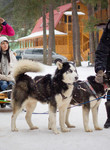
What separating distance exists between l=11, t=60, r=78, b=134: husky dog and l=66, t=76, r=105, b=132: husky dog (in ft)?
0.75

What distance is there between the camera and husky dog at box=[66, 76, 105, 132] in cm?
535

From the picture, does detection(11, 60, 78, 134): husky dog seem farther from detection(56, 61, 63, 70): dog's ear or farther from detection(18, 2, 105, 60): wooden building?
detection(18, 2, 105, 60): wooden building

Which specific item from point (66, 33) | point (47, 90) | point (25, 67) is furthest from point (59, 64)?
point (66, 33)

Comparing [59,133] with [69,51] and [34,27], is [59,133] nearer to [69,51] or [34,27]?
[69,51]

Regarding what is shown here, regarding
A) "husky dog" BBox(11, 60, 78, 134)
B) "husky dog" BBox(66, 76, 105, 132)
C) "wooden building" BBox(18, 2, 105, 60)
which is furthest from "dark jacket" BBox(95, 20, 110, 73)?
"wooden building" BBox(18, 2, 105, 60)

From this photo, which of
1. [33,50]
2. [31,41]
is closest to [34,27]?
[31,41]

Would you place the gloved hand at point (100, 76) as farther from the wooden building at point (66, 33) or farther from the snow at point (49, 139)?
the wooden building at point (66, 33)

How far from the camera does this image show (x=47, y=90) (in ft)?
17.9

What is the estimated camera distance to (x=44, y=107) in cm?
907

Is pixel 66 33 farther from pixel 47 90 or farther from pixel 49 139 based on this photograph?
pixel 49 139

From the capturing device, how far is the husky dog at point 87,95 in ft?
17.5

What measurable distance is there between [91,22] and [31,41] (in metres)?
29.1

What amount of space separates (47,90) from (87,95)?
0.74m

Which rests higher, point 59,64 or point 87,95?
point 59,64
